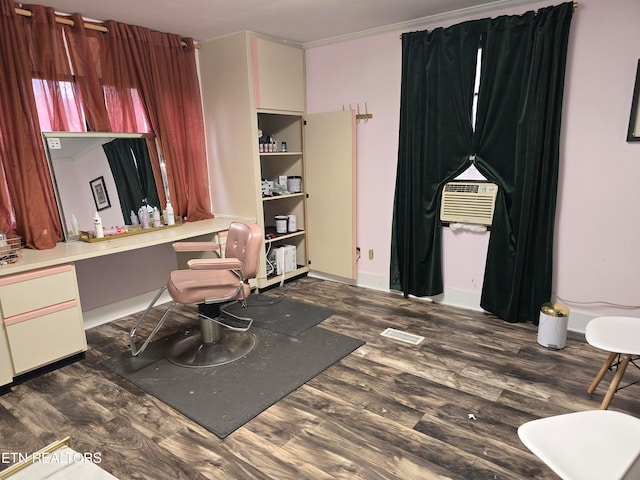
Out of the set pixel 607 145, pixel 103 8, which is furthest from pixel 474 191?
pixel 103 8

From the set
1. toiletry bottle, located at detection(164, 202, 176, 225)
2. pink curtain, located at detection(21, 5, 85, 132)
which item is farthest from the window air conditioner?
pink curtain, located at detection(21, 5, 85, 132)

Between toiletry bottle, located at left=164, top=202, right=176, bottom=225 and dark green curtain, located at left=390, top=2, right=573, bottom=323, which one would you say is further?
toiletry bottle, located at left=164, top=202, right=176, bottom=225

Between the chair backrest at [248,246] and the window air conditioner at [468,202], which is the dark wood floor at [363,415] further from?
the window air conditioner at [468,202]

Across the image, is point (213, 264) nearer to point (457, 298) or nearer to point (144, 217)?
point (144, 217)

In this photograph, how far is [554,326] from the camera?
2713 mm

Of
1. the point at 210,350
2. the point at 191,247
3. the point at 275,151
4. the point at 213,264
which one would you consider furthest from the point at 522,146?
the point at 210,350

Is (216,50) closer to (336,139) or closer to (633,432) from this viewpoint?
(336,139)

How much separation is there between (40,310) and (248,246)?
1297mm

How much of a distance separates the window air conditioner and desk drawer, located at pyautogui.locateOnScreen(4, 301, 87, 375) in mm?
2846

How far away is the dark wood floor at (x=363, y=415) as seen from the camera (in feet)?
5.85

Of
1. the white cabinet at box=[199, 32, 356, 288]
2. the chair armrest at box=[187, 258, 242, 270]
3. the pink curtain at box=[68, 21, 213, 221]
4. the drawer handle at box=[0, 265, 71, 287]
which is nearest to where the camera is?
the drawer handle at box=[0, 265, 71, 287]

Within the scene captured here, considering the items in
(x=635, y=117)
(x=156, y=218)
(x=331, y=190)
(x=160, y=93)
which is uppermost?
(x=160, y=93)

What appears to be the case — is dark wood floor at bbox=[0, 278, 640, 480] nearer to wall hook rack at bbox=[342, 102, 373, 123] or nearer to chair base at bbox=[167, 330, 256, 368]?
chair base at bbox=[167, 330, 256, 368]

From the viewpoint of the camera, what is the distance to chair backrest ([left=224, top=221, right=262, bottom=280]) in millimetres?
2670
